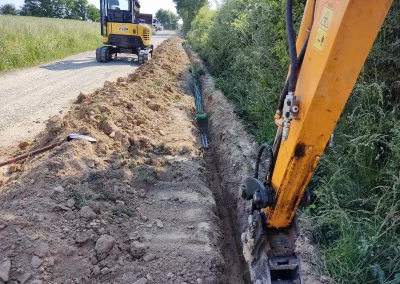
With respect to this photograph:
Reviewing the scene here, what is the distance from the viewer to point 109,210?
3637 millimetres

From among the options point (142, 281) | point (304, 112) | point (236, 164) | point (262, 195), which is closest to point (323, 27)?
point (304, 112)

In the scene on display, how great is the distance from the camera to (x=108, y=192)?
12.9 ft

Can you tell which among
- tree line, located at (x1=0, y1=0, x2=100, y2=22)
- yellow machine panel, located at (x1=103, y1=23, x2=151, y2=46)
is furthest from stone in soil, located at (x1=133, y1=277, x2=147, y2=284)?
tree line, located at (x1=0, y1=0, x2=100, y2=22)

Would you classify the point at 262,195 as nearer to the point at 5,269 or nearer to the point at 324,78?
the point at 324,78

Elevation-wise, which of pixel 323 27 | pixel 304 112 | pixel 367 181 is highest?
pixel 323 27

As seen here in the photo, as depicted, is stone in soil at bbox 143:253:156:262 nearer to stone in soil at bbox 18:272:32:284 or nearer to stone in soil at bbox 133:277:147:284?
stone in soil at bbox 133:277:147:284

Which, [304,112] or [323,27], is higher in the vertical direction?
[323,27]

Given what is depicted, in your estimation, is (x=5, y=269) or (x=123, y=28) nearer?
(x=5, y=269)

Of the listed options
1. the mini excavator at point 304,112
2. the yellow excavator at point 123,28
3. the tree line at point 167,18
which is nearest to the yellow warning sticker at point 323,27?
the mini excavator at point 304,112

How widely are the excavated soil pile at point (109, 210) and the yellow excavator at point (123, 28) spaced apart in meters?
8.59

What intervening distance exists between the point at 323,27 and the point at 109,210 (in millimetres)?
2879

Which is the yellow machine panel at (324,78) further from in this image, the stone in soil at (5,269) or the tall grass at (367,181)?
the stone in soil at (5,269)

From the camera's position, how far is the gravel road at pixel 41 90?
6.21 metres

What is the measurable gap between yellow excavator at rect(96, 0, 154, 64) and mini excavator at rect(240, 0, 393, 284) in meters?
12.5
